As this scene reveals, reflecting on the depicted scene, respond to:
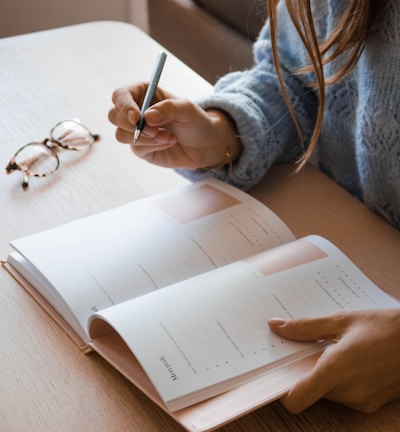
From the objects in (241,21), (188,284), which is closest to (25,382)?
(188,284)

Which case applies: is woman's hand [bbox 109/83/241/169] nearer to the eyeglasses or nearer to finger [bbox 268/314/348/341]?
the eyeglasses

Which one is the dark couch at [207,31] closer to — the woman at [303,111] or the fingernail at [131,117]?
the woman at [303,111]

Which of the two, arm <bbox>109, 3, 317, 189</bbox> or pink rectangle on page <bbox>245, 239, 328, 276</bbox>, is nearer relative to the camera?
pink rectangle on page <bbox>245, 239, 328, 276</bbox>

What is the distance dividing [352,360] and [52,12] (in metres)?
2.29

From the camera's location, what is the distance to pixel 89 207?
0.89 meters

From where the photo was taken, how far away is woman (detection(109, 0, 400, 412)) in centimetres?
87

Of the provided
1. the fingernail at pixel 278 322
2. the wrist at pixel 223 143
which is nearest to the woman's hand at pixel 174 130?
the wrist at pixel 223 143

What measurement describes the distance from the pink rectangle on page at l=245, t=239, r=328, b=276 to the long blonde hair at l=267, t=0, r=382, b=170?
161 millimetres

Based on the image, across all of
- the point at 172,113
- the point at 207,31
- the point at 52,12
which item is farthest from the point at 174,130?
the point at 52,12

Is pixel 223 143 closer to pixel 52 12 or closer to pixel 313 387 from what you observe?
pixel 313 387

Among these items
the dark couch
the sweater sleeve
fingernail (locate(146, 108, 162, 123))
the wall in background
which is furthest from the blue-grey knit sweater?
the wall in background

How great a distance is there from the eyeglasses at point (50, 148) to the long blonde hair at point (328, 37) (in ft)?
0.97

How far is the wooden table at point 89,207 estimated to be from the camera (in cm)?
62

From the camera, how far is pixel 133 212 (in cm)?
84
